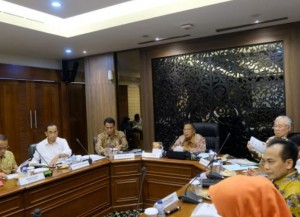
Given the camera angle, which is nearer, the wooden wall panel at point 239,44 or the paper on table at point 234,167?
the paper on table at point 234,167

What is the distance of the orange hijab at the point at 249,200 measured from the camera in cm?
83

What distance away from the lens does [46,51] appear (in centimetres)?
500

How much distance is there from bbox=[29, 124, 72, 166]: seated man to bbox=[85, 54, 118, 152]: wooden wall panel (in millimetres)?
1994

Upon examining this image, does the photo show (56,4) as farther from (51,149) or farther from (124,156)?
(124,156)

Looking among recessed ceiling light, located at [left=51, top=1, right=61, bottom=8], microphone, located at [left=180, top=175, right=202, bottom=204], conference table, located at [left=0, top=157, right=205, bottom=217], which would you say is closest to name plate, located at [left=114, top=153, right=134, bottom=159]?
A: conference table, located at [left=0, top=157, right=205, bottom=217]

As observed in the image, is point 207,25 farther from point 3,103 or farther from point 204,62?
point 3,103

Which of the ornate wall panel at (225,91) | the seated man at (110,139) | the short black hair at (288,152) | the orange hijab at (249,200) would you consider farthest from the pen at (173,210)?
the ornate wall panel at (225,91)

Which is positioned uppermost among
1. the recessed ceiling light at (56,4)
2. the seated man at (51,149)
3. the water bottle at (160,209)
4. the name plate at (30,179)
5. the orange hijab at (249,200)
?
the recessed ceiling light at (56,4)

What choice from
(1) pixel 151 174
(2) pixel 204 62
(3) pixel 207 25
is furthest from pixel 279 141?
(2) pixel 204 62

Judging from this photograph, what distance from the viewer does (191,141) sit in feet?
11.6

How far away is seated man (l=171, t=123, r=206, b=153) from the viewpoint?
3.45 meters

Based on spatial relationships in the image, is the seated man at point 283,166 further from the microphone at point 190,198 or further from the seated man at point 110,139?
the seated man at point 110,139

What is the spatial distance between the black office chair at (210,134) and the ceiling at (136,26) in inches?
55.9

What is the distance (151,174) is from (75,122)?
3.64m
